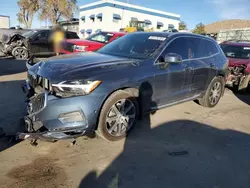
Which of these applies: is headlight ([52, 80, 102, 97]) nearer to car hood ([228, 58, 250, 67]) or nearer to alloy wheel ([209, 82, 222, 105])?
alloy wheel ([209, 82, 222, 105])

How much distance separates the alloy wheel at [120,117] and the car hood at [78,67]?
581 millimetres

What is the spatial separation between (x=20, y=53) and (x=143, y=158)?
37.2ft

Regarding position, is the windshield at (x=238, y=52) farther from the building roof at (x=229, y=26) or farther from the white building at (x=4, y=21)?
the building roof at (x=229, y=26)

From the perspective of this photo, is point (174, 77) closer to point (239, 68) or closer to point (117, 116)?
point (117, 116)

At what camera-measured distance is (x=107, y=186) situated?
9.17 feet

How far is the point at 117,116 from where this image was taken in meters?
3.79

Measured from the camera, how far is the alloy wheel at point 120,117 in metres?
3.72

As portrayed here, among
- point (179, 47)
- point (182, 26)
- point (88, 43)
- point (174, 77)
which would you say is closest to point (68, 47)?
point (88, 43)

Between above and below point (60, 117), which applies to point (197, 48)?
above

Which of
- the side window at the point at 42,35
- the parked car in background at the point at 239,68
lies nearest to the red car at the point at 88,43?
the side window at the point at 42,35

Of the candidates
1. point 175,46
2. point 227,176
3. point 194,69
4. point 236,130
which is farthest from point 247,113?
point 227,176

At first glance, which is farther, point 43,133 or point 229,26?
point 229,26

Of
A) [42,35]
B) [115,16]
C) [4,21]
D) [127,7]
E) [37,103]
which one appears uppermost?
[127,7]

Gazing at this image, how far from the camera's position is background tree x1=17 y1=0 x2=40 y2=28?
1631 inches
